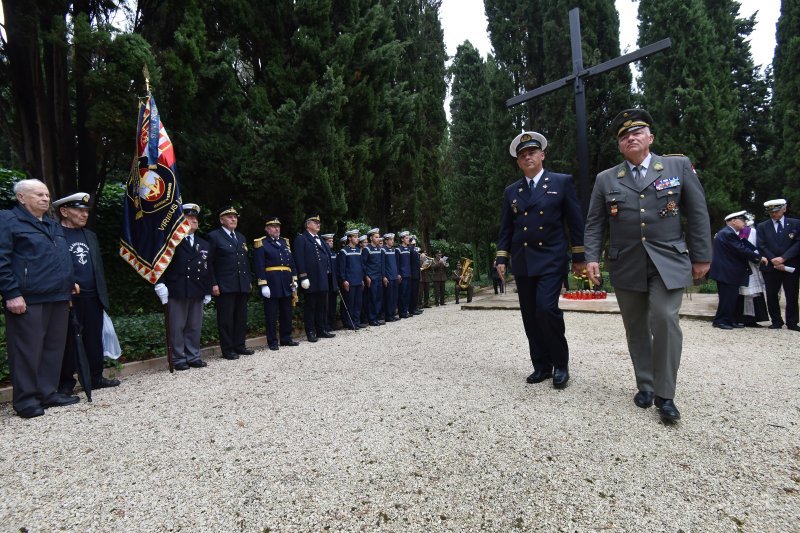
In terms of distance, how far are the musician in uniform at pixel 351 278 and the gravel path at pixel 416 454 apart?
3662 mm

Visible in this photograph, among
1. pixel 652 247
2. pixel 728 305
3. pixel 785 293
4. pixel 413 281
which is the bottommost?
pixel 728 305

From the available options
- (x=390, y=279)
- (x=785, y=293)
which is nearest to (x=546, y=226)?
(x=785, y=293)

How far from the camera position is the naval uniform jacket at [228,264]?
5.49 metres

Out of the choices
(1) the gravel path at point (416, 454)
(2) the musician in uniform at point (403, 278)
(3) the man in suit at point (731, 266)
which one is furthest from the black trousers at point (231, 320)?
(3) the man in suit at point (731, 266)

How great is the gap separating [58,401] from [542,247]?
13.6 feet

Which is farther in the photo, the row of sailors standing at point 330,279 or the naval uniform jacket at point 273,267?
the row of sailors standing at point 330,279

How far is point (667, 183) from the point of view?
2832mm

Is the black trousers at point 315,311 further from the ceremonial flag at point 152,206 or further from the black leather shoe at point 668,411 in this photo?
the black leather shoe at point 668,411

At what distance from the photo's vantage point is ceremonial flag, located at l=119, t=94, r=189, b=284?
4.97 metres

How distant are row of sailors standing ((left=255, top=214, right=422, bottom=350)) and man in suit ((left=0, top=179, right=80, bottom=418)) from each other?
2.41 meters

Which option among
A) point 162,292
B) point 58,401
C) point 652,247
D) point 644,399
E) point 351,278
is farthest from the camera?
point 351,278

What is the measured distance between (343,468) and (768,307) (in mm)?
6760

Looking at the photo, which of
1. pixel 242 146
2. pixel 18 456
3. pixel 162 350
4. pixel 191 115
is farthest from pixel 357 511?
pixel 191 115

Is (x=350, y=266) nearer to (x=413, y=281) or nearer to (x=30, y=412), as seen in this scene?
(x=413, y=281)
